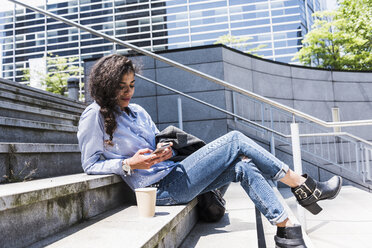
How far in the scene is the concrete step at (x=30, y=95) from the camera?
2.90 meters

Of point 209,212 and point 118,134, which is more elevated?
point 118,134

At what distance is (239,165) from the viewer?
1.77 m

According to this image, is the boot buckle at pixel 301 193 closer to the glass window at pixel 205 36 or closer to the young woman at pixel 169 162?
the young woman at pixel 169 162

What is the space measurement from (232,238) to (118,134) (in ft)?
3.20

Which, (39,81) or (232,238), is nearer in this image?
(232,238)

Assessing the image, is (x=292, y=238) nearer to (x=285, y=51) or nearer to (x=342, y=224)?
(x=342, y=224)

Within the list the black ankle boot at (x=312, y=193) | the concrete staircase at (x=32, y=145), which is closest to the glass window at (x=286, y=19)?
the concrete staircase at (x=32, y=145)

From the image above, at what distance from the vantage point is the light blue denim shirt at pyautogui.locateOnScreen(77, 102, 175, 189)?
1.71m

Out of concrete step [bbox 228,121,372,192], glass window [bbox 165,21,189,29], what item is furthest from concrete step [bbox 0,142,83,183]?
glass window [bbox 165,21,189,29]

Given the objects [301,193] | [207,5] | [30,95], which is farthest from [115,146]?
[207,5]

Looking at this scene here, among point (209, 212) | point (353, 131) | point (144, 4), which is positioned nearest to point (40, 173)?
point (209, 212)

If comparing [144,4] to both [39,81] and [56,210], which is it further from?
[56,210]

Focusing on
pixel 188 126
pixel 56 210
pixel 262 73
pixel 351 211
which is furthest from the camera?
pixel 262 73

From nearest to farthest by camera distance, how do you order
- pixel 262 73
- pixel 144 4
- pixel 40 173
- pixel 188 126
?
pixel 40 173 → pixel 188 126 → pixel 262 73 → pixel 144 4
